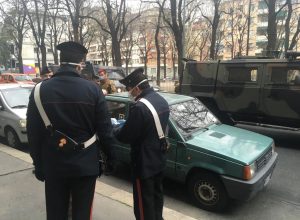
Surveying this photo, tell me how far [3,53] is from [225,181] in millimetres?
64721

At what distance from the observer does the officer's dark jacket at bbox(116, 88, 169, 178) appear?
3.21m

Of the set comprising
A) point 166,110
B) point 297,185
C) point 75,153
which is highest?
point 166,110

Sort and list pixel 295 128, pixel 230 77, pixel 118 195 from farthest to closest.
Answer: pixel 230 77
pixel 295 128
pixel 118 195

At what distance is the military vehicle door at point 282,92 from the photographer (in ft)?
26.5

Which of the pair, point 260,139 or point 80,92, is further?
point 260,139

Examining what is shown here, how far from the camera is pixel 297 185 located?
569 cm

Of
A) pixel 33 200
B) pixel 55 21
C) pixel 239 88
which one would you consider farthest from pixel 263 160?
pixel 55 21

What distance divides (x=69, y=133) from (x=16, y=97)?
649 cm

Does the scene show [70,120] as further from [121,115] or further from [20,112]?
[20,112]

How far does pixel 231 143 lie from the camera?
481 cm

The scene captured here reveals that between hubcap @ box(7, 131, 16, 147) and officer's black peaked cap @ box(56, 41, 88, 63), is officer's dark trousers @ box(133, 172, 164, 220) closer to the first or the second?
officer's black peaked cap @ box(56, 41, 88, 63)

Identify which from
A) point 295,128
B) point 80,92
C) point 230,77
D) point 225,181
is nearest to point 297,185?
point 225,181

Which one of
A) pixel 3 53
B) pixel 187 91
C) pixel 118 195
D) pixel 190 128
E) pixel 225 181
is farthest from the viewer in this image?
pixel 3 53

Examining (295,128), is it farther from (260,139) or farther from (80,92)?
(80,92)
